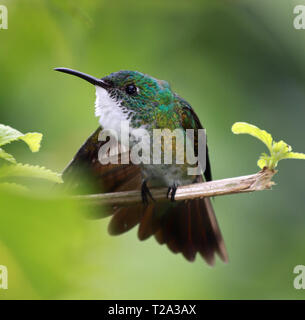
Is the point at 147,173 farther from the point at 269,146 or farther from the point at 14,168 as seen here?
the point at 14,168

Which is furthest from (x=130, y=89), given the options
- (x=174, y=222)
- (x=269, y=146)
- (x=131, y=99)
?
(x=269, y=146)

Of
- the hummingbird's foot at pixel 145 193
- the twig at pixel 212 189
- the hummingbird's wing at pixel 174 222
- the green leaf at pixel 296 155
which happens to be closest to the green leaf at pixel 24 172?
the twig at pixel 212 189

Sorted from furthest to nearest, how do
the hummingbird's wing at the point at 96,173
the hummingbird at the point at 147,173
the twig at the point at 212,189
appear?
1. the hummingbird at the point at 147,173
2. the hummingbird's wing at the point at 96,173
3. the twig at the point at 212,189

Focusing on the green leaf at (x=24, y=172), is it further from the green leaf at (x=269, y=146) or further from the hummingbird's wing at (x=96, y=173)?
the hummingbird's wing at (x=96, y=173)

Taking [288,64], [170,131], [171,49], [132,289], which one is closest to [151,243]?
[132,289]

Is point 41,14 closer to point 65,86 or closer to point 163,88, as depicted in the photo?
point 163,88

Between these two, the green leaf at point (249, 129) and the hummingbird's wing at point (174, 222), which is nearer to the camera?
the green leaf at point (249, 129)
